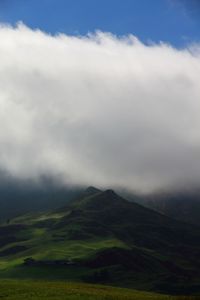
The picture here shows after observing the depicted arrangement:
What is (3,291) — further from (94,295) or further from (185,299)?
(185,299)

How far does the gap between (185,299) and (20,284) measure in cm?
5640

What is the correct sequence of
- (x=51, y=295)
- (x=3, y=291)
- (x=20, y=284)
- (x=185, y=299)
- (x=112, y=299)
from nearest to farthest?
1. (x=185, y=299)
2. (x=112, y=299)
3. (x=51, y=295)
4. (x=3, y=291)
5. (x=20, y=284)

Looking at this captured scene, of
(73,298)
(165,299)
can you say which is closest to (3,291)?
(73,298)

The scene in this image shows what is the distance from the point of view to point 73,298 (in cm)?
12381

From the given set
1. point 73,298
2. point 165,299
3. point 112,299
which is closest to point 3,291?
point 73,298

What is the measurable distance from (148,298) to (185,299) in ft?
60.2

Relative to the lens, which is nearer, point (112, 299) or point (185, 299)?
point (185, 299)

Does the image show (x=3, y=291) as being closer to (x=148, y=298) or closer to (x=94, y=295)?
(x=94, y=295)

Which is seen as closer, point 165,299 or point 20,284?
point 165,299

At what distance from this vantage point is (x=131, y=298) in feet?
410

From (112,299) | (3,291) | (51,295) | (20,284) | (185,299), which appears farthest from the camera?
(20,284)

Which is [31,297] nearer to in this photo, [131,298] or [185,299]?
[131,298]

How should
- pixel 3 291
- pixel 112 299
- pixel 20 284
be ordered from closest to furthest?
pixel 112 299 → pixel 3 291 → pixel 20 284

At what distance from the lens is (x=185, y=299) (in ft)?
366
